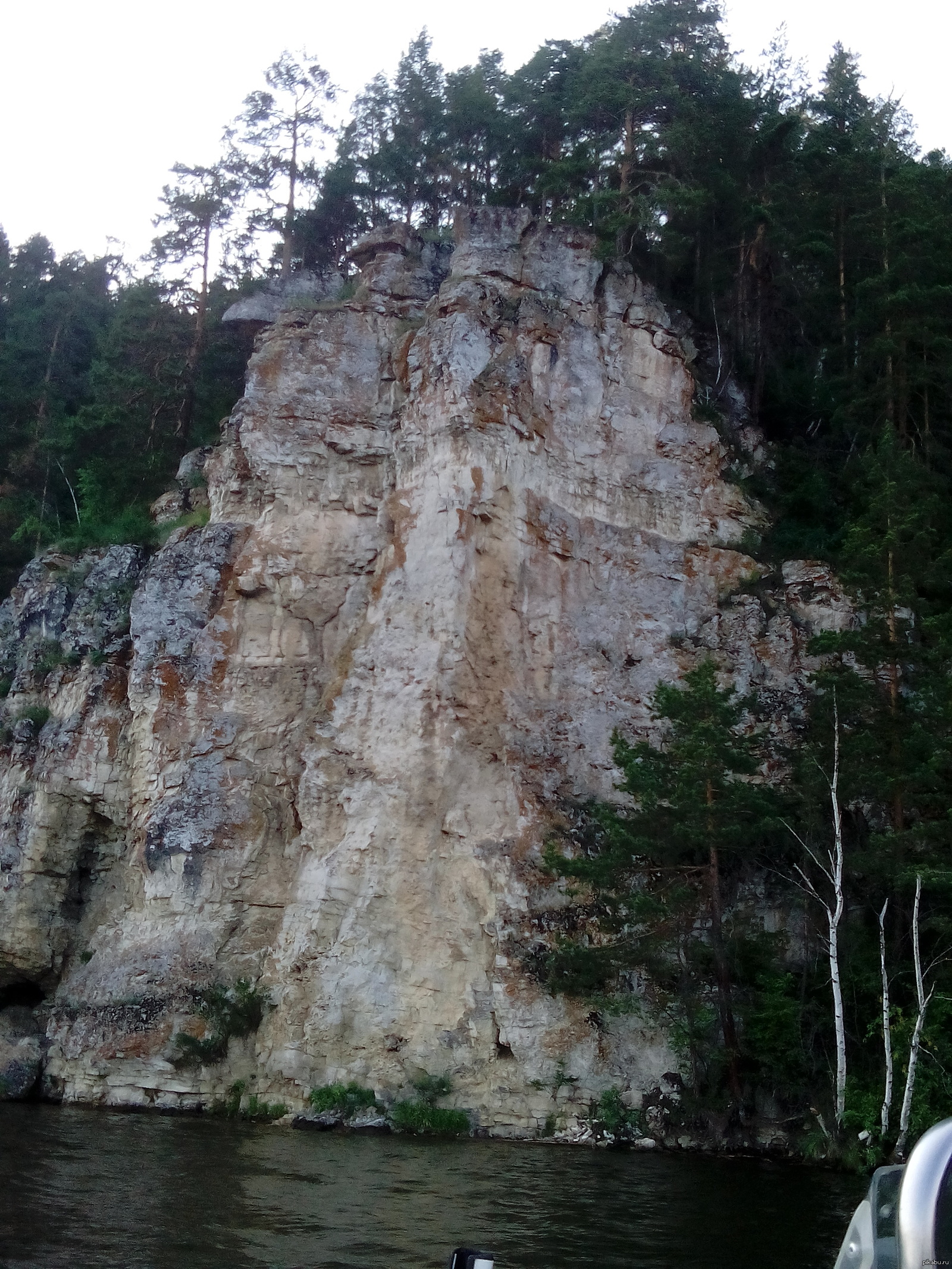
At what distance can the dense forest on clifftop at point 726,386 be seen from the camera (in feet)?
62.3

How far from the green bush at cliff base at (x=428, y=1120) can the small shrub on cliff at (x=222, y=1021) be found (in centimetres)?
362

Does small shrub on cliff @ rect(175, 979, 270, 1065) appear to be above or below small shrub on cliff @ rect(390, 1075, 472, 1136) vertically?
above

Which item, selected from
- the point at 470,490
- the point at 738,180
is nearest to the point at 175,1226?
the point at 470,490

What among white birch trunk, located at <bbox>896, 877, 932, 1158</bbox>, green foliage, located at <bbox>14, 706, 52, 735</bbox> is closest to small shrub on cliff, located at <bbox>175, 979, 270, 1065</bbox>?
green foliage, located at <bbox>14, 706, 52, 735</bbox>

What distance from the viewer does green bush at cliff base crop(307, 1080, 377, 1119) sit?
20219 millimetres

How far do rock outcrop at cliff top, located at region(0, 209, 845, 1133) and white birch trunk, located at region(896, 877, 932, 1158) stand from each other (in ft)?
14.4

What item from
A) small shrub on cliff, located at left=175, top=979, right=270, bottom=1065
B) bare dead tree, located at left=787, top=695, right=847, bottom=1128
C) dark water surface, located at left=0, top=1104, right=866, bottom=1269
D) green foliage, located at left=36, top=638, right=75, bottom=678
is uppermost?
green foliage, located at left=36, top=638, right=75, bottom=678

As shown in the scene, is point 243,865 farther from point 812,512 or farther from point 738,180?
point 738,180

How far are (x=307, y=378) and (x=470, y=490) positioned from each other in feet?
20.4

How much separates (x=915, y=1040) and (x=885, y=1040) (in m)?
0.51

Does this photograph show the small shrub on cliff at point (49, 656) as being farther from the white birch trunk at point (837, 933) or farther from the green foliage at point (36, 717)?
the white birch trunk at point (837, 933)

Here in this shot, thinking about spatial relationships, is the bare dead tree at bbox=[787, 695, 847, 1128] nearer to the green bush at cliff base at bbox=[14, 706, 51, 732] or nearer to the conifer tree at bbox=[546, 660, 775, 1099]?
the conifer tree at bbox=[546, 660, 775, 1099]

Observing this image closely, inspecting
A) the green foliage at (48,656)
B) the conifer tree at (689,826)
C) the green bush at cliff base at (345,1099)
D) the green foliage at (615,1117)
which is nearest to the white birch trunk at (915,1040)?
the conifer tree at (689,826)

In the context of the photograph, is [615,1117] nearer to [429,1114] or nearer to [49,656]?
[429,1114]
